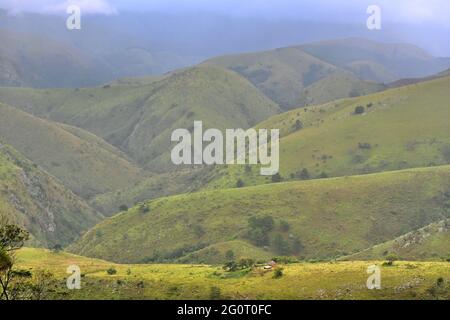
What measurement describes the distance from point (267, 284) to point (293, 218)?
8286 centimetres

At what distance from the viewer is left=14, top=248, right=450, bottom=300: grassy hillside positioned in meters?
61.3

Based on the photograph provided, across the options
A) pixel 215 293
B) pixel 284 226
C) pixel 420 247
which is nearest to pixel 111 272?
pixel 215 293

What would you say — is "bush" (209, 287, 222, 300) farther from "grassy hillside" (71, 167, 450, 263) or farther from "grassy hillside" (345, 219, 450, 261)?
"grassy hillside" (71, 167, 450, 263)

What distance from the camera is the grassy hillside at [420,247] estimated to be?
344ft

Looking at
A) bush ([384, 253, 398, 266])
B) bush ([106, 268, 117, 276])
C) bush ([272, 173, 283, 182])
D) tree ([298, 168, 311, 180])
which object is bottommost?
bush ([106, 268, 117, 276])

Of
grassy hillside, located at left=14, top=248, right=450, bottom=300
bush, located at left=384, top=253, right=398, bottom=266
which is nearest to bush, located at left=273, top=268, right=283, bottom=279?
grassy hillside, located at left=14, top=248, right=450, bottom=300

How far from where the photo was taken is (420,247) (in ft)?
352

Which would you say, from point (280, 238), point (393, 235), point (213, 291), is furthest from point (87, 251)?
point (213, 291)

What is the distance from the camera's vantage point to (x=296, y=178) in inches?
7717

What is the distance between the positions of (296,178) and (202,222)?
50.4 metres

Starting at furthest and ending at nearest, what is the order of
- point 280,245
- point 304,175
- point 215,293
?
point 304,175
point 280,245
point 215,293

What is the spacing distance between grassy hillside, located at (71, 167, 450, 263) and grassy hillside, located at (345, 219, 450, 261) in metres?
18.7

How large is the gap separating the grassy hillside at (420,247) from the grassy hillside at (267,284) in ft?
119

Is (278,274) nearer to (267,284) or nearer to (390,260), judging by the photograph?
(267,284)
